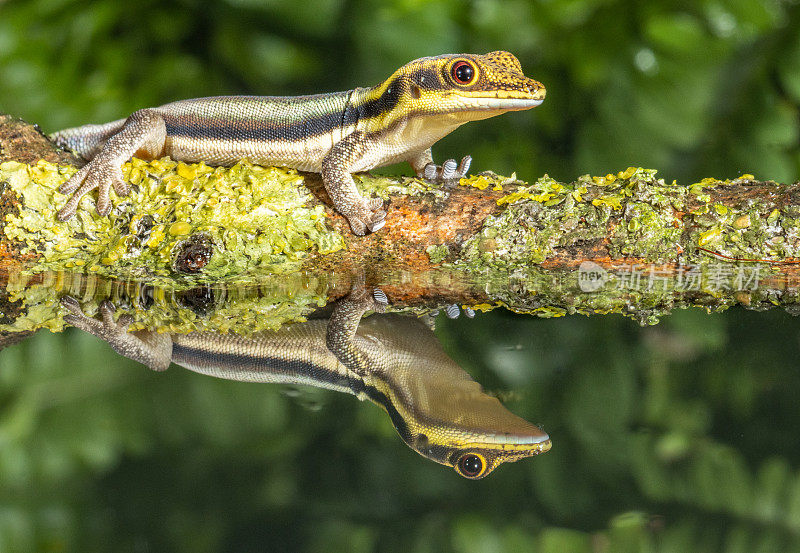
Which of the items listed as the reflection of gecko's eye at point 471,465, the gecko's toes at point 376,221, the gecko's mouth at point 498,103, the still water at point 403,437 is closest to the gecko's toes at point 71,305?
the still water at point 403,437

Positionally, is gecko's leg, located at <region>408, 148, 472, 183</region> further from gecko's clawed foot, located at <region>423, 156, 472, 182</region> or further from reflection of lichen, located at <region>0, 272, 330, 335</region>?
reflection of lichen, located at <region>0, 272, 330, 335</region>

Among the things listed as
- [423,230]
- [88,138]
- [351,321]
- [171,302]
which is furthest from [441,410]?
[88,138]

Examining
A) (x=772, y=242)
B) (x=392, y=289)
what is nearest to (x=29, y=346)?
(x=392, y=289)

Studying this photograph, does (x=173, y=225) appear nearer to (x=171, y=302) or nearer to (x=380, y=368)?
(x=171, y=302)

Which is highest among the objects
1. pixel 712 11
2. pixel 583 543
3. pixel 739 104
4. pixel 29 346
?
pixel 712 11

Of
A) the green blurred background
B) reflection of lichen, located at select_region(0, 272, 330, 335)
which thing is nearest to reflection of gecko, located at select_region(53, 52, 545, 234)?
reflection of lichen, located at select_region(0, 272, 330, 335)

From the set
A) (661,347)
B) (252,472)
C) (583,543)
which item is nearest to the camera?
(583,543)

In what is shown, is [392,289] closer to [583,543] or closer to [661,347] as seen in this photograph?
[661,347]
